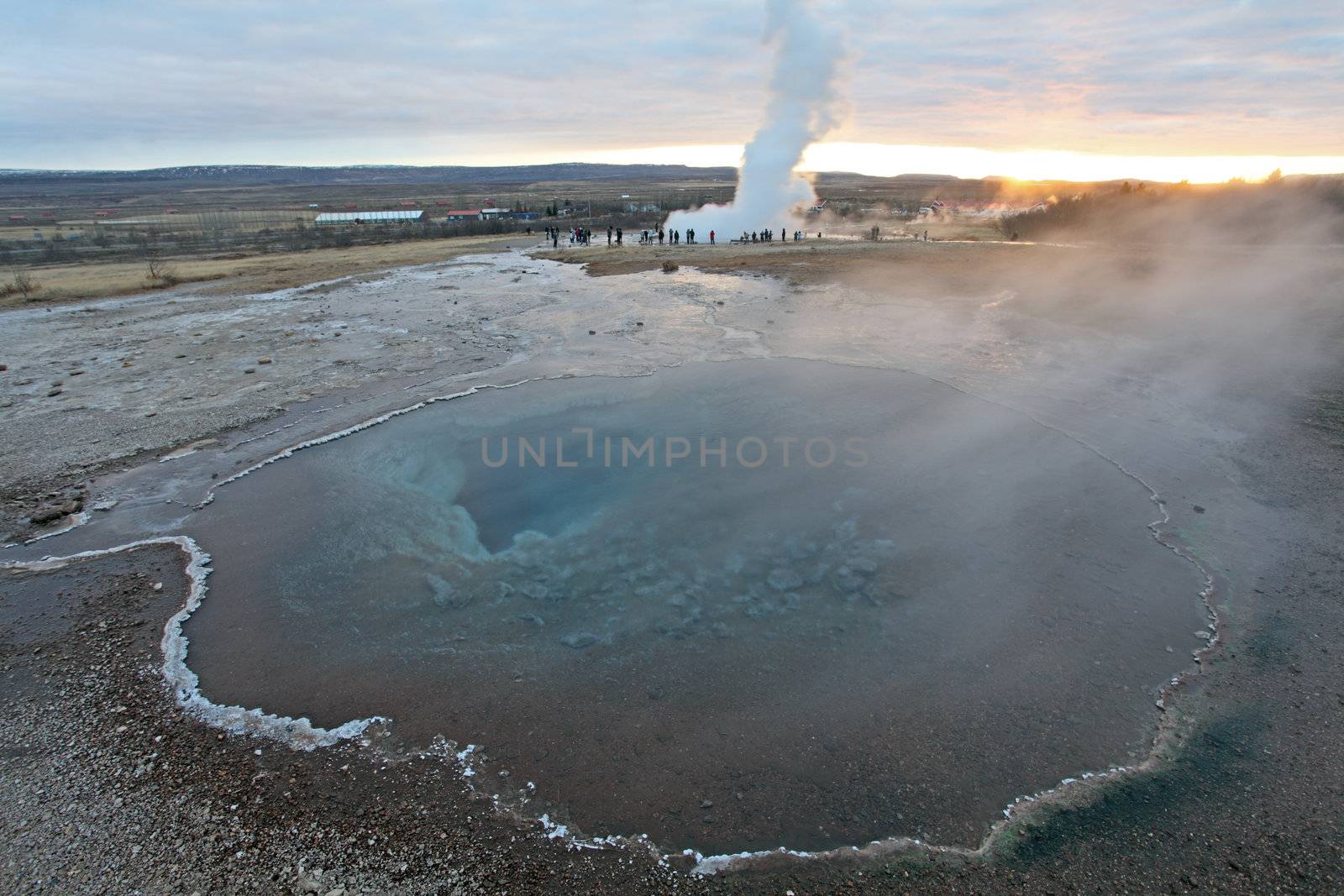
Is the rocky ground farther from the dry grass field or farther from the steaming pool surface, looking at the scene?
the dry grass field

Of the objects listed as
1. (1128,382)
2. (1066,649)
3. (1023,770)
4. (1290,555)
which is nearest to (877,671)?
(1023,770)

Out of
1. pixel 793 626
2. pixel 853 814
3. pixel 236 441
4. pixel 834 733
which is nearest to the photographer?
pixel 853 814

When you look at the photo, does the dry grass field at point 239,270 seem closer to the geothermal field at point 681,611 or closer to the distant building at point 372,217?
the geothermal field at point 681,611

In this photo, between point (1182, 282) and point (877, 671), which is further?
point (1182, 282)

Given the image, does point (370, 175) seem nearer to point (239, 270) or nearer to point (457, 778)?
point (239, 270)

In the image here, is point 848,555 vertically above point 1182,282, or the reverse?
point 1182,282

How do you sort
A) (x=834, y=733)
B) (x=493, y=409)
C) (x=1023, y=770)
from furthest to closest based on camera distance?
(x=493, y=409) → (x=834, y=733) → (x=1023, y=770)

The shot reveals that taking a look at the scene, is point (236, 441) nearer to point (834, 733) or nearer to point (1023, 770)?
point (834, 733)

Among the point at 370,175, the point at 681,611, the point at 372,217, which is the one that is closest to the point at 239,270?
the point at 681,611
